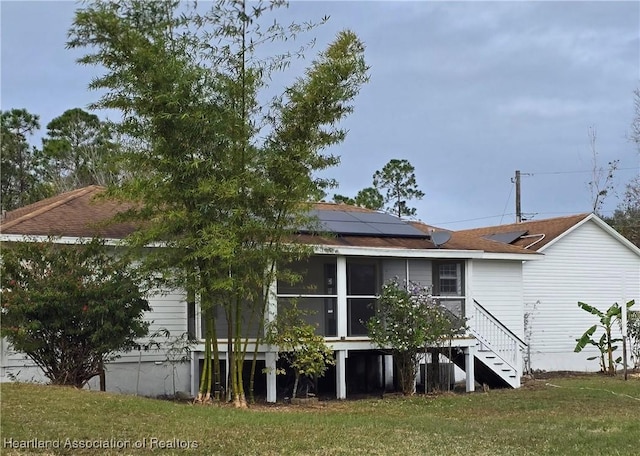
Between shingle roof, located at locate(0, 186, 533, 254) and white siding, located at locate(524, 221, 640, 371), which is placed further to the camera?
white siding, located at locate(524, 221, 640, 371)

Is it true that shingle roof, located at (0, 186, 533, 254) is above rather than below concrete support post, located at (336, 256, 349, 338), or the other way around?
above

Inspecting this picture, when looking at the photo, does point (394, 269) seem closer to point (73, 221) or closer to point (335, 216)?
point (335, 216)

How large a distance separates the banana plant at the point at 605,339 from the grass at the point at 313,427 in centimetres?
783

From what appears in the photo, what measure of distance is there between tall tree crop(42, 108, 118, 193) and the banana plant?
22449mm

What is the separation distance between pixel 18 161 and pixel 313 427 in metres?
30.6

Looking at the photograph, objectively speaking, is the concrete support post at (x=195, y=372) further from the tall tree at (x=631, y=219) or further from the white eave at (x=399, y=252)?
the tall tree at (x=631, y=219)

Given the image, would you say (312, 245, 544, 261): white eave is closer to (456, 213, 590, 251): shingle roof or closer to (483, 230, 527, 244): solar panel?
(456, 213, 590, 251): shingle roof

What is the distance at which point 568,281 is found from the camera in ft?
84.9

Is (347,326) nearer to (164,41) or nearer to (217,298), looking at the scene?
(217,298)

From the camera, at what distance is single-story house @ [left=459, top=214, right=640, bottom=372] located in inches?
985

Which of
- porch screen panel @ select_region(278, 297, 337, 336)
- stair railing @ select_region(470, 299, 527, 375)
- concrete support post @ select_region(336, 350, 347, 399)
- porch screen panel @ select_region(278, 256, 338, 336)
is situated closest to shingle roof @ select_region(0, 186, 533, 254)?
porch screen panel @ select_region(278, 256, 338, 336)

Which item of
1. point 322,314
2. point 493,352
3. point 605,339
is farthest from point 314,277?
point 605,339

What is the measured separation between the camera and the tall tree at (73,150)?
3912 centimetres

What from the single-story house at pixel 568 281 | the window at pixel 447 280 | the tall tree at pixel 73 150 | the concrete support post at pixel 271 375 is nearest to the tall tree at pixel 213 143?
the concrete support post at pixel 271 375
